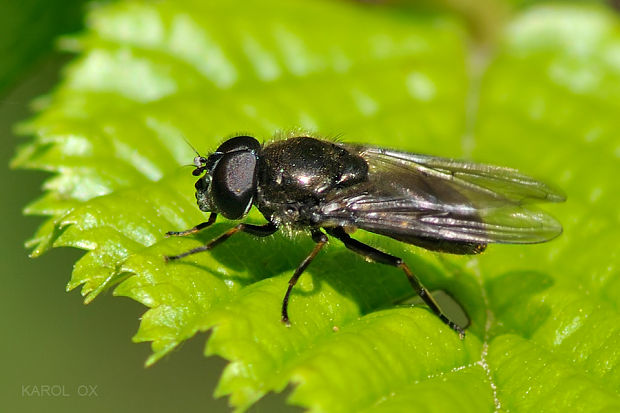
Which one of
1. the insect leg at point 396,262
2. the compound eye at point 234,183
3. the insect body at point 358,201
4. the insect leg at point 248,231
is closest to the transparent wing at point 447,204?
the insect body at point 358,201

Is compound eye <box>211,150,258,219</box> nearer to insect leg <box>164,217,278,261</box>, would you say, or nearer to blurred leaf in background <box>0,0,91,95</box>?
insect leg <box>164,217,278,261</box>

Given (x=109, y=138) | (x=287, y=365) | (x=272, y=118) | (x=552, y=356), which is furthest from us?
(x=272, y=118)

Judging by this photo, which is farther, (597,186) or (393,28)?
(393,28)

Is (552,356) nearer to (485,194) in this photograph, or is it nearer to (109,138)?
(485,194)

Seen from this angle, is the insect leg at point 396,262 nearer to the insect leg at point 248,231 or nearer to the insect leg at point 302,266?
the insect leg at point 302,266

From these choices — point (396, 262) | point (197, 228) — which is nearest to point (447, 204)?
point (396, 262)

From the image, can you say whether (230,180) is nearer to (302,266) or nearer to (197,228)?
(197,228)

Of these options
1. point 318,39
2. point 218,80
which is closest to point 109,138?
point 218,80
